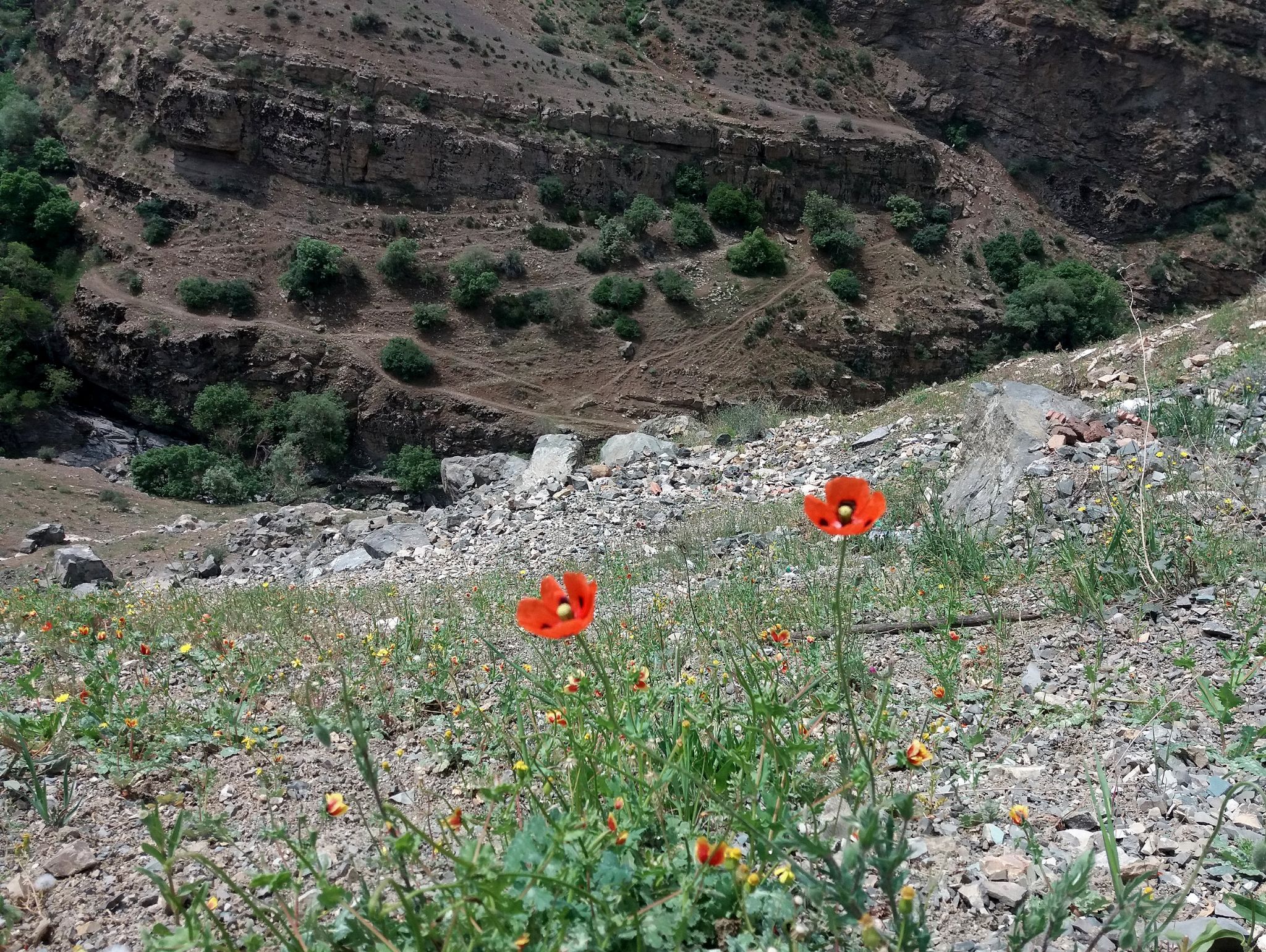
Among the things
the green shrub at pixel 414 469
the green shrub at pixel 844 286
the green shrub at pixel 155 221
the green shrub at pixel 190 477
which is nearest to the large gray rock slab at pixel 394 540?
the green shrub at pixel 190 477

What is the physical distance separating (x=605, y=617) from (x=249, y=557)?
10241 millimetres

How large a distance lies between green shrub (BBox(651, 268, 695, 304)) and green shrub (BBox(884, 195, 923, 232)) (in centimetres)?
1014

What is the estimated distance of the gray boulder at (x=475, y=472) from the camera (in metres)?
16.8

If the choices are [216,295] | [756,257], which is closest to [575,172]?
[756,257]

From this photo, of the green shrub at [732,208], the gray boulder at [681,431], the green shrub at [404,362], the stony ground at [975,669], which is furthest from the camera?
the green shrub at [732,208]

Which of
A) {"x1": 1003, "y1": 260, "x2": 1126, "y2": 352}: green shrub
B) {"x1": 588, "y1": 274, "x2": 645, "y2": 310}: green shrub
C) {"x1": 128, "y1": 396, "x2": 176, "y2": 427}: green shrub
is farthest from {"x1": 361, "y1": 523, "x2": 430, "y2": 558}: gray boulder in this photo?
{"x1": 1003, "y1": 260, "x2": 1126, "y2": 352}: green shrub

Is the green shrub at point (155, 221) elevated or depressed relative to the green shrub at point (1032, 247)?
depressed

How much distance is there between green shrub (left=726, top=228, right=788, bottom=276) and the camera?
2820 cm

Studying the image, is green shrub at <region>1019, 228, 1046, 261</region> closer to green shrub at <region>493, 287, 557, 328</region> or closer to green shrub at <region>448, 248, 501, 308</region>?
green shrub at <region>493, 287, 557, 328</region>

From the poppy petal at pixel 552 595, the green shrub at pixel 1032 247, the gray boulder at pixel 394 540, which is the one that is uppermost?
the green shrub at pixel 1032 247

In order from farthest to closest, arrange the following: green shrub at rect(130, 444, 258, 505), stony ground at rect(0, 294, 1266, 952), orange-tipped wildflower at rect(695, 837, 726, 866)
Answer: green shrub at rect(130, 444, 258, 505)
stony ground at rect(0, 294, 1266, 952)
orange-tipped wildflower at rect(695, 837, 726, 866)

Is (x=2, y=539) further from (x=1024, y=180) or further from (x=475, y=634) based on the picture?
(x=1024, y=180)

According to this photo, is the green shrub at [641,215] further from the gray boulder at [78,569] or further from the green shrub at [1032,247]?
the gray boulder at [78,569]

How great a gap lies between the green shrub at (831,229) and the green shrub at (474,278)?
1237cm
